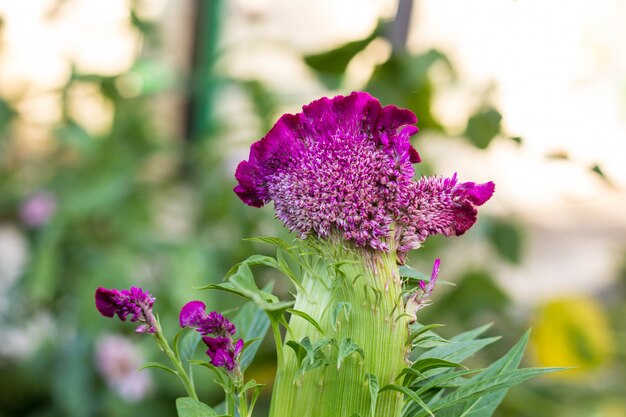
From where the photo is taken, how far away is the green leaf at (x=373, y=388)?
0.36 metres

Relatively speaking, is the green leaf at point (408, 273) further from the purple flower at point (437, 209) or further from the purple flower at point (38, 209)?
the purple flower at point (38, 209)

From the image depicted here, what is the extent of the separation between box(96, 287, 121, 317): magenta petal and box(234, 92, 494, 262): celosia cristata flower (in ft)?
0.25

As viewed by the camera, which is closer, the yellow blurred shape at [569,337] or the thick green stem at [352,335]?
the thick green stem at [352,335]

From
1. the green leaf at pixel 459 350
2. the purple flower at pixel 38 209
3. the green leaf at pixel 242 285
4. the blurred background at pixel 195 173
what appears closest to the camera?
the green leaf at pixel 242 285

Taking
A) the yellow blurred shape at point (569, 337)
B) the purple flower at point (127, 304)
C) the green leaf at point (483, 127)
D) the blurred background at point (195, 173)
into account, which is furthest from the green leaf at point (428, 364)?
the yellow blurred shape at point (569, 337)

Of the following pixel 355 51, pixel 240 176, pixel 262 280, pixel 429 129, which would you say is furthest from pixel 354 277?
pixel 262 280

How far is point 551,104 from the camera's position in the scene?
6.57ft

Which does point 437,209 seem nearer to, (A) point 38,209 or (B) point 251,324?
(B) point 251,324

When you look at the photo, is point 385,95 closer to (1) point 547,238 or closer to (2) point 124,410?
(2) point 124,410

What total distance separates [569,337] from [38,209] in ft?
3.54

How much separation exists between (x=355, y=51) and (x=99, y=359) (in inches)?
32.9

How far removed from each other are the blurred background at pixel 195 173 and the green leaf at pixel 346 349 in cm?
81

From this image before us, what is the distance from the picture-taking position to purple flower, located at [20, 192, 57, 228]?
180 cm

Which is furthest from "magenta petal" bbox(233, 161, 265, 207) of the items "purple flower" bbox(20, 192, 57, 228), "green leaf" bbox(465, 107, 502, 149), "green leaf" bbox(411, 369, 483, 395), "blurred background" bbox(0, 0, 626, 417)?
"purple flower" bbox(20, 192, 57, 228)
